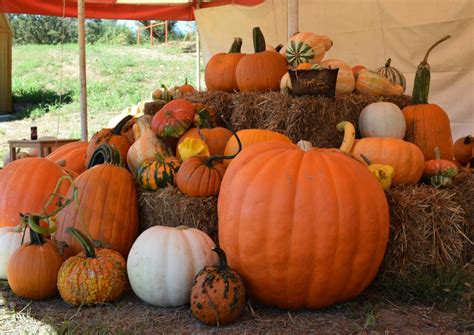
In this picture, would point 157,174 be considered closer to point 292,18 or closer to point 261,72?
point 261,72

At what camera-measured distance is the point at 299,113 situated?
327 centimetres

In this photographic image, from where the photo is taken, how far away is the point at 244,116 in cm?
352

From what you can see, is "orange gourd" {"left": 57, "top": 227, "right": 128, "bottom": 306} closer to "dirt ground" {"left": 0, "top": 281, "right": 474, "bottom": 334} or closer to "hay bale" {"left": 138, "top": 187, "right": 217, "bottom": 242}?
"dirt ground" {"left": 0, "top": 281, "right": 474, "bottom": 334}

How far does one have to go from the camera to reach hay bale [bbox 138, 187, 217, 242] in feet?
9.12

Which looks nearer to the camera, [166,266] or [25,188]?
[166,266]

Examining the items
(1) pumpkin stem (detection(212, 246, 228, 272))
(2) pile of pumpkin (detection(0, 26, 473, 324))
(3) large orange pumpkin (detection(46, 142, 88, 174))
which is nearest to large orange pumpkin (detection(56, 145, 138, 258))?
(2) pile of pumpkin (detection(0, 26, 473, 324))

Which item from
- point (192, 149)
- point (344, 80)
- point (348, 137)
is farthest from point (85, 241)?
point (344, 80)

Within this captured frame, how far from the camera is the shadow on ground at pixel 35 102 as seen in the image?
13648 millimetres

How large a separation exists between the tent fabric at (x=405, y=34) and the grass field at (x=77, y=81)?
6.26m

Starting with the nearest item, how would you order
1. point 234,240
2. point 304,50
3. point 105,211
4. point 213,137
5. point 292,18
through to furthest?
1. point 234,240
2. point 105,211
3. point 213,137
4. point 304,50
5. point 292,18

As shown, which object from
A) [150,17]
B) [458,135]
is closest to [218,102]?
[458,135]

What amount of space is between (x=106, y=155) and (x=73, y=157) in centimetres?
89

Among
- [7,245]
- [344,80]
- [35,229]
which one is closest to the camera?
[35,229]

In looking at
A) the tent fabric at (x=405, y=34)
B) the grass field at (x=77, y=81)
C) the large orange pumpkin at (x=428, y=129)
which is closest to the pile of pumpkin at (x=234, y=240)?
the large orange pumpkin at (x=428, y=129)
